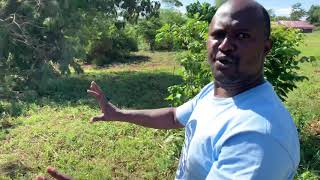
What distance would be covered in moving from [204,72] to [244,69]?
3.46 metres

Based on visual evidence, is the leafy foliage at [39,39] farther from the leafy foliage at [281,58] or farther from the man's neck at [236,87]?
the man's neck at [236,87]

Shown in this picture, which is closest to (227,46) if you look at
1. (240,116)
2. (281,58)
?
(240,116)

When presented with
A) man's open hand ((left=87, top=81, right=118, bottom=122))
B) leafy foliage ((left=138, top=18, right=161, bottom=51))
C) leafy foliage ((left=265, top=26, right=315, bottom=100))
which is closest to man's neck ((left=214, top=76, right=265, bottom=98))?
man's open hand ((left=87, top=81, right=118, bottom=122))

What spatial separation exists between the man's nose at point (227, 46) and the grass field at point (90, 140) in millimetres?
2946

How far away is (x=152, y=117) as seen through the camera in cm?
190

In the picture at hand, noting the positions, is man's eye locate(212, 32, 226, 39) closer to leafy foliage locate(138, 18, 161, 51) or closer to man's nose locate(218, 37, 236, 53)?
man's nose locate(218, 37, 236, 53)

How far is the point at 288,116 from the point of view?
3.74 ft

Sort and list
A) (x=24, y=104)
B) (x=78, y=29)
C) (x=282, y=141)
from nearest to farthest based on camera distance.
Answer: (x=282, y=141) < (x=24, y=104) < (x=78, y=29)

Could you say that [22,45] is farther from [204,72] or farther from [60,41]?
[204,72]

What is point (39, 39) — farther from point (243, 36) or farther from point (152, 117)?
point (243, 36)

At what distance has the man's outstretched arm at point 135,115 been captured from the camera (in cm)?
186

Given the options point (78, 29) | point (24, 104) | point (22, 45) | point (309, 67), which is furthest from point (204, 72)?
point (309, 67)

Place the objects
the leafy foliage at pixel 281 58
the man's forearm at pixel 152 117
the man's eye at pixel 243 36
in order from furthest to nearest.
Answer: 1. the leafy foliage at pixel 281 58
2. the man's forearm at pixel 152 117
3. the man's eye at pixel 243 36

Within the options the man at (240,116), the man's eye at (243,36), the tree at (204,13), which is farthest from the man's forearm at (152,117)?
the tree at (204,13)
